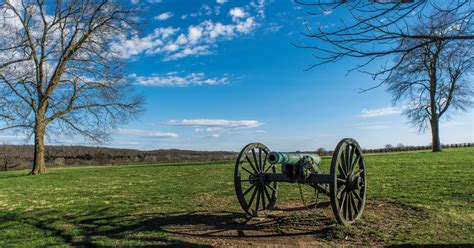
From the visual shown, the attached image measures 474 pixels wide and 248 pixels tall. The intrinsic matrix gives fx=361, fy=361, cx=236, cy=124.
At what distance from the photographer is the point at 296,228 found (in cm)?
652

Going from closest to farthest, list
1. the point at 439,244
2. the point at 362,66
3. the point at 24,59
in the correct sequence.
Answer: the point at 362,66, the point at 439,244, the point at 24,59

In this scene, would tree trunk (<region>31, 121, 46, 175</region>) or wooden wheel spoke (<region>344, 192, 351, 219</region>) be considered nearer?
wooden wheel spoke (<region>344, 192, 351, 219</region>)

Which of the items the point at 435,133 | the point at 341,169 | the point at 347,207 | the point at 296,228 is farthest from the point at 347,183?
the point at 435,133

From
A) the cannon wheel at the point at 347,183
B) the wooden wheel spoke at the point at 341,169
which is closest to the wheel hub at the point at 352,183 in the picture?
the cannon wheel at the point at 347,183

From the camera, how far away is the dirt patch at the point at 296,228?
18.8 ft

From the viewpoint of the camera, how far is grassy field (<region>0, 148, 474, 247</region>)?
5949 millimetres

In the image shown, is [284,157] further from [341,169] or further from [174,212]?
[174,212]

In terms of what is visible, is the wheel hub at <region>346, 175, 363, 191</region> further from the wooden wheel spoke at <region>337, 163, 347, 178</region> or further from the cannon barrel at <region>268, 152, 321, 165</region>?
the cannon barrel at <region>268, 152, 321, 165</region>

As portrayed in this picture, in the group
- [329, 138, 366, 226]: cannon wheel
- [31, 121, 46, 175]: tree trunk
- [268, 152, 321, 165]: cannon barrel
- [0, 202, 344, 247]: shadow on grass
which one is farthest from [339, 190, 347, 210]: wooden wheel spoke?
[31, 121, 46, 175]: tree trunk

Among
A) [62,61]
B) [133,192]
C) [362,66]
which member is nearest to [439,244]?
[362,66]

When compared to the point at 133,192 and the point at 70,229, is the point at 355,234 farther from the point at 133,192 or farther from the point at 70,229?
the point at 133,192

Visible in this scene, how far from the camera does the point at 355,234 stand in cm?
591

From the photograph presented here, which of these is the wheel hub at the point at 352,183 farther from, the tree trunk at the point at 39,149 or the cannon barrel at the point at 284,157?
the tree trunk at the point at 39,149

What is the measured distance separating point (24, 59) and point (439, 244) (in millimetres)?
23675
